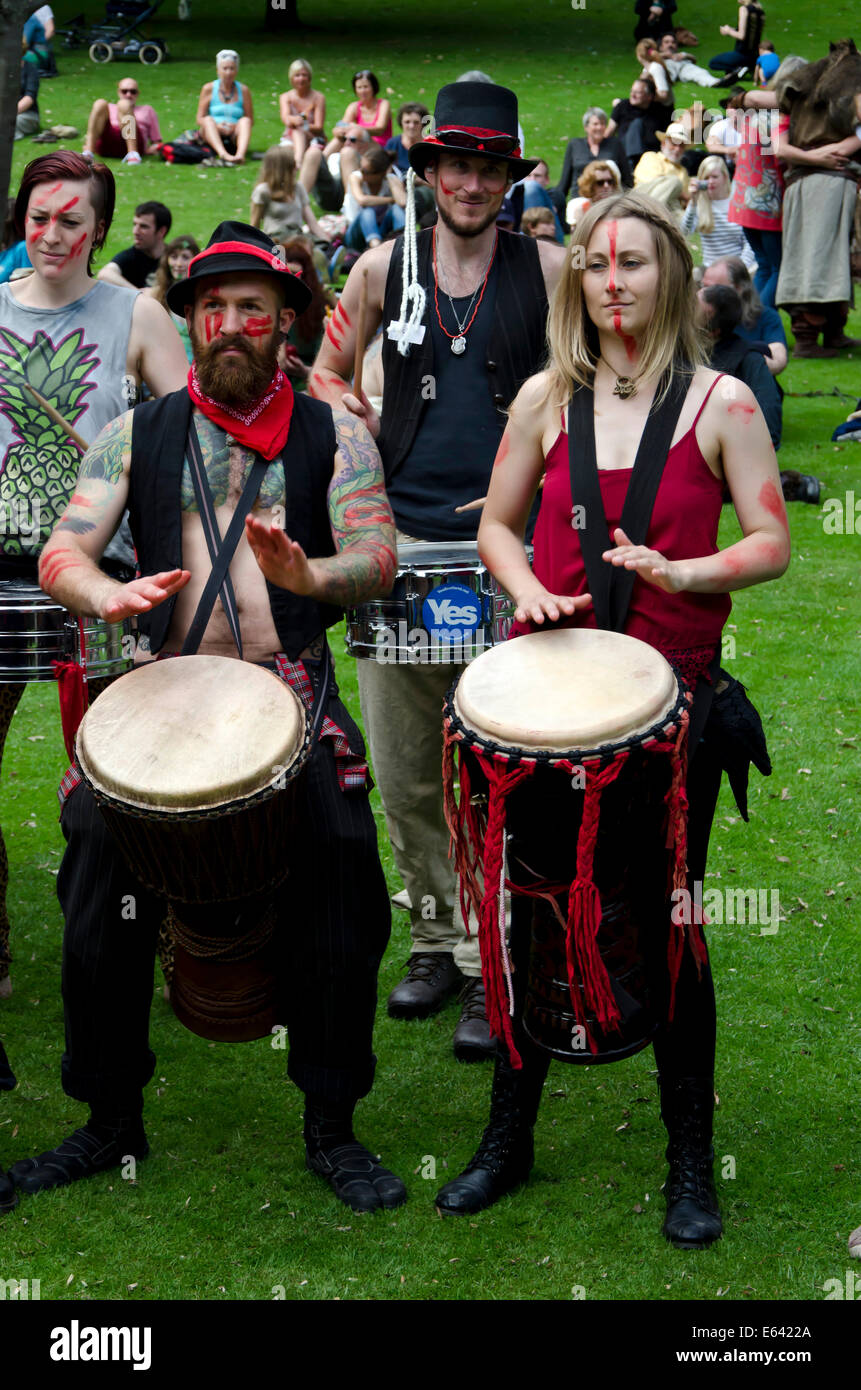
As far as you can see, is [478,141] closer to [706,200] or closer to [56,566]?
[56,566]

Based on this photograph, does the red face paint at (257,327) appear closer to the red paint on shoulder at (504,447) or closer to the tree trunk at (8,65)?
the red paint on shoulder at (504,447)

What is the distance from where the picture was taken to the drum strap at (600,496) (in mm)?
3453

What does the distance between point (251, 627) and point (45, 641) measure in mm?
677

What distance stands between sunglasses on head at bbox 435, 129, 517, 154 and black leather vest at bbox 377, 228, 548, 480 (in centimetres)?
28

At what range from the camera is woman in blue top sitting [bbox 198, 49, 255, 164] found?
2075 cm

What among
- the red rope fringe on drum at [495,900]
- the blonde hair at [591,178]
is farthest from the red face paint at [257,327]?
the blonde hair at [591,178]

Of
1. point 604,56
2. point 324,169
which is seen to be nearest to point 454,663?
point 324,169

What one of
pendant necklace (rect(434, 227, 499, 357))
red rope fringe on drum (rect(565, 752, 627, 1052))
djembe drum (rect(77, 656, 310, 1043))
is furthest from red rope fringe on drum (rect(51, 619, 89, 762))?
red rope fringe on drum (rect(565, 752, 627, 1052))

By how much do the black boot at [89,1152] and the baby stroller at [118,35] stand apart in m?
26.2

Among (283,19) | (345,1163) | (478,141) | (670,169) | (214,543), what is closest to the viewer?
(214,543)

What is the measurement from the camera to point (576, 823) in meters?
3.29

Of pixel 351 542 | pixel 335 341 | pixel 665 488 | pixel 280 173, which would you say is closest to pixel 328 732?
pixel 351 542

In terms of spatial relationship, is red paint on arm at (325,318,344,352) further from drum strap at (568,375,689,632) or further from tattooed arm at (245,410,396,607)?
drum strap at (568,375,689,632)
